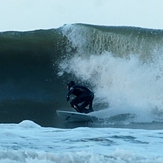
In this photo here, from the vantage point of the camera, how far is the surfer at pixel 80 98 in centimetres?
1318

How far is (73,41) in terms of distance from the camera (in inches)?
753

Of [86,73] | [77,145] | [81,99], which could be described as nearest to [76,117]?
[81,99]

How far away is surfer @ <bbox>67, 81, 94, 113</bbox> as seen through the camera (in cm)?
1318

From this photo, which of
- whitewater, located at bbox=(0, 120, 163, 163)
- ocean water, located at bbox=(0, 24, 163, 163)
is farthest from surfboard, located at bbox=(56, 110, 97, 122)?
whitewater, located at bbox=(0, 120, 163, 163)

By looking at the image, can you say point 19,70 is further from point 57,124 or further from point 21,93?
point 57,124

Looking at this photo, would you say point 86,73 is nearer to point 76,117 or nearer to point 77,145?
point 76,117

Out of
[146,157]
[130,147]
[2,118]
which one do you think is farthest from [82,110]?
[146,157]

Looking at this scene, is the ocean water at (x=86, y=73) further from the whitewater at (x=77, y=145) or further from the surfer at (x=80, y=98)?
the whitewater at (x=77, y=145)

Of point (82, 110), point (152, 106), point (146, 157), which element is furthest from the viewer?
point (152, 106)

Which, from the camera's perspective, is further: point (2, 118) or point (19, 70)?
point (19, 70)

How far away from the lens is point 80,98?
13320mm

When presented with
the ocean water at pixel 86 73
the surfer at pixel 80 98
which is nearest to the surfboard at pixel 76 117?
the ocean water at pixel 86 73

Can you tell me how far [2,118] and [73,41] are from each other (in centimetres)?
647

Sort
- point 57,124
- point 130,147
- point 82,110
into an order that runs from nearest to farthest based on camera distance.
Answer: point 130,147 < point 57,124 < point 82,110
